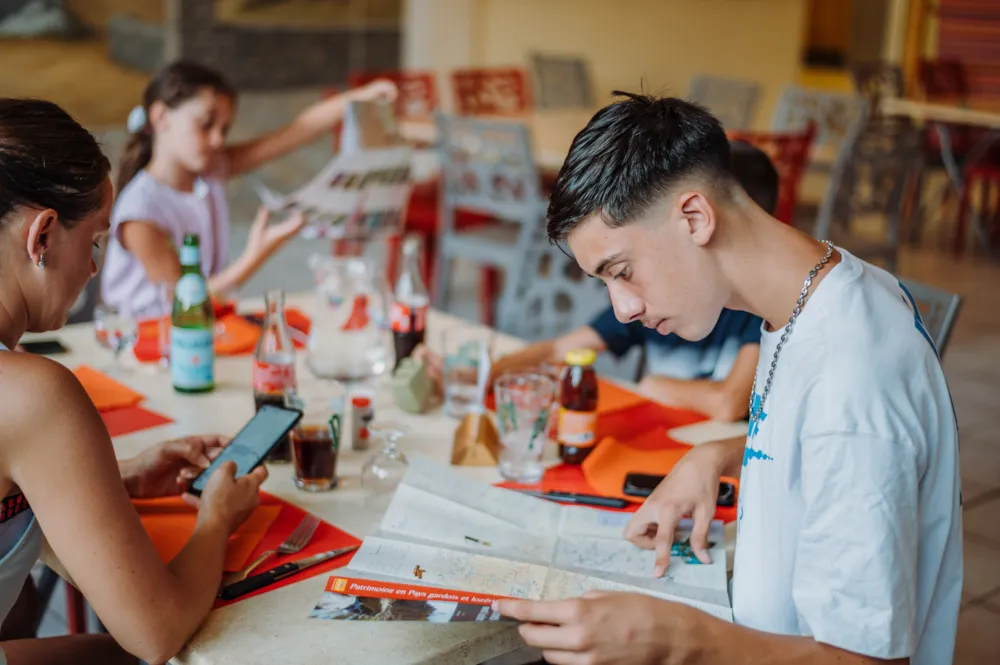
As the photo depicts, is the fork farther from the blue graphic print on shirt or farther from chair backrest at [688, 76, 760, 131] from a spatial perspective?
chair backrest at [688, 76, 760, 131]

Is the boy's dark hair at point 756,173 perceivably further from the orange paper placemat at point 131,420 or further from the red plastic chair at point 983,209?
the red plastic chair at point 983,209

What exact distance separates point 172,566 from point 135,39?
5.07 metres

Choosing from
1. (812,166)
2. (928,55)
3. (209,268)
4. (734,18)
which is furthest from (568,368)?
Answer: (928,55)

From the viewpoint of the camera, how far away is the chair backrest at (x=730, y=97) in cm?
590

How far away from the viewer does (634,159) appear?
1.24m

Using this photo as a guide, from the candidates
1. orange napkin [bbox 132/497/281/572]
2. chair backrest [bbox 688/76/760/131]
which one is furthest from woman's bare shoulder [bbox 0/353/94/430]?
chair backrest [bbox 688/76/760/131]

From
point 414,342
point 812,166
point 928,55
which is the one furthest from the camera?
point 928,55

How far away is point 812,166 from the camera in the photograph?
565 centimetres

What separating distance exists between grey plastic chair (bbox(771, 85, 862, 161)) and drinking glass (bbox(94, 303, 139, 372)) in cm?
372

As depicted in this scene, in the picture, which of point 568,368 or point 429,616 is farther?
point 568,368

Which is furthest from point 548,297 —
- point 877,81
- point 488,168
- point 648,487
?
point 877,81

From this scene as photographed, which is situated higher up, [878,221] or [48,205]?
[48,205]

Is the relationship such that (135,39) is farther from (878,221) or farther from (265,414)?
(878,221)

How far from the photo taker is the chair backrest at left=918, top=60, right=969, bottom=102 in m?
7.39
